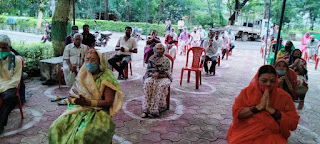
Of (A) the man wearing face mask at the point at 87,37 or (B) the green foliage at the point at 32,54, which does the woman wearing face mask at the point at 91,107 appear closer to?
(A) the man wearing face mask at the point at 87,37

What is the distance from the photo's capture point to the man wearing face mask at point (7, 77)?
137 inches

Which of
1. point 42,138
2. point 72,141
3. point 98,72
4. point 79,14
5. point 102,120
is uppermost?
point 79,14

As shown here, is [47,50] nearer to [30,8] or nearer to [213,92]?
[213,92]

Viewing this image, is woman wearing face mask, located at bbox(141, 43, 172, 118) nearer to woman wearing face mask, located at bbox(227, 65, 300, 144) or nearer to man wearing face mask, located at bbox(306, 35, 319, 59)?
woman wearing face mask, located at bbox(227, 65, 300, 144)

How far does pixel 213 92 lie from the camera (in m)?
6.06

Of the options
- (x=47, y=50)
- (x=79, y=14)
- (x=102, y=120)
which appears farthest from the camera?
(x=79, y=14)

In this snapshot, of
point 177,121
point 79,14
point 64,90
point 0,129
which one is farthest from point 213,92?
point 79,14

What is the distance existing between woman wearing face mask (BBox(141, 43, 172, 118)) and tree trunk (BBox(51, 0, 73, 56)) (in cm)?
380

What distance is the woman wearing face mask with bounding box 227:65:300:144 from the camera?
230 centimetres

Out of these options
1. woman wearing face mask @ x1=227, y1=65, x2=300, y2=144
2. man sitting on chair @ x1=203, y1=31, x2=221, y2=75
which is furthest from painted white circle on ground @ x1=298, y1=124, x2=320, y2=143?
man sitting on chair @ x1=203, y1=31, x2=221, y2=75

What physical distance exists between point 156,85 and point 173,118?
2.19 ft

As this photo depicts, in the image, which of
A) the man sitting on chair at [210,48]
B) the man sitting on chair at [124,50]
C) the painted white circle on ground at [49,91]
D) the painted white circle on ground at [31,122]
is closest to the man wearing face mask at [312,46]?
the man sitting on chair at [210,48]

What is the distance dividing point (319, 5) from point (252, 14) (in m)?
7.59

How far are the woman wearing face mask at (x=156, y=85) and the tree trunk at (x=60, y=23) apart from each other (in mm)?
3799
